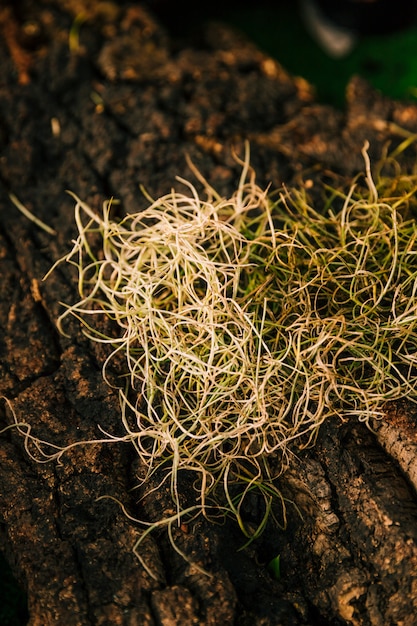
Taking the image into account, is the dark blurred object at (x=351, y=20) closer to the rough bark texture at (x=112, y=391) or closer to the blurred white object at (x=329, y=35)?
the blurred white object at (x=329, y=35)

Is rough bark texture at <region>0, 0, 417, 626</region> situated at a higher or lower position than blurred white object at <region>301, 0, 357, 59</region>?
lower

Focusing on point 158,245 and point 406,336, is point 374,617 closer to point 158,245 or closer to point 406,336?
point 406,336

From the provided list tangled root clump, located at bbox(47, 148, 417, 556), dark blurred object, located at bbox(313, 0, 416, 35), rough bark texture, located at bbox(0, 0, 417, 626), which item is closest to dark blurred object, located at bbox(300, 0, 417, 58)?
dark blurred object, located at bbox(313, 0, 416, 35)

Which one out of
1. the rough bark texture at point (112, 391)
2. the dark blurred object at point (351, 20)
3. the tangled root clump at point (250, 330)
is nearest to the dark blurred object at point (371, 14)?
the dark blurred object at point (351, 20)

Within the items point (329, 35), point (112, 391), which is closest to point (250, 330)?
point (112, 391)

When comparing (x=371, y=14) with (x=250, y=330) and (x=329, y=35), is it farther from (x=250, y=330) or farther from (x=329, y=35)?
(x=250, y=330)

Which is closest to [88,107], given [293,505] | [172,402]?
[172,402]

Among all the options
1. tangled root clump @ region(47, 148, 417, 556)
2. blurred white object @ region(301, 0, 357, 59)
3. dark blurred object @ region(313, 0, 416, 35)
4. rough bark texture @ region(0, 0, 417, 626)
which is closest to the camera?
rough bark texture @ region(0, 0, 417, 626)

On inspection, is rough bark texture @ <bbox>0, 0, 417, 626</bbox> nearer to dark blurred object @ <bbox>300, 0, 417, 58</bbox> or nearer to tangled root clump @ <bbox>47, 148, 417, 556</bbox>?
tangled root clump @ <bbox>47, 148, 417, 556</bbox>
